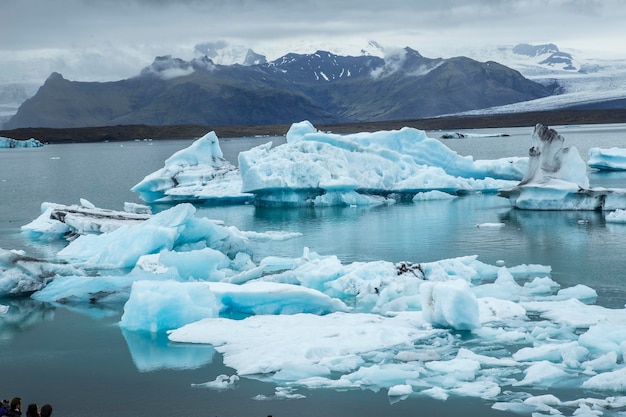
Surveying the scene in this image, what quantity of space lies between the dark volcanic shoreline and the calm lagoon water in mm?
67044

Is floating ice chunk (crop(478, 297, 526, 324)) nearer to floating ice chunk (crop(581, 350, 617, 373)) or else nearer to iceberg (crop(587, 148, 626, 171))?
floating ice chunk (crop(581, 350, 617, 373))

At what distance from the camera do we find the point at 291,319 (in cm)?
1162

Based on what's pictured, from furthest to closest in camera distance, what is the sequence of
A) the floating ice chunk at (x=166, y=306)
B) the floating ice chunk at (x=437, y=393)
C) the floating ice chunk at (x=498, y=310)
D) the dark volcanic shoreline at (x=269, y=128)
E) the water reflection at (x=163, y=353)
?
the dark volcanic shoreline at (x=269, y=128), the floating ice chunk at (x=166, y=306), the floating ice chunk at (x=498, y=310), the water reflection at (x=163, y=353), the floating ice chunk at (x=437, y=393)

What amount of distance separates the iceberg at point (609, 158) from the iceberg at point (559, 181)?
11.0 meters

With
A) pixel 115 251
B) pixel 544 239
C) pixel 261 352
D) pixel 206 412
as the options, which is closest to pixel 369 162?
pixel 544 239

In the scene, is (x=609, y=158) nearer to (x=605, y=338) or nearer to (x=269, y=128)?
(x=605, y=338)

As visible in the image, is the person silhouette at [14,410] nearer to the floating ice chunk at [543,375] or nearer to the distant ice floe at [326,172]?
the floating ice chunk at [543,375]

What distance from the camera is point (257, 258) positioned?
17453 millimetres

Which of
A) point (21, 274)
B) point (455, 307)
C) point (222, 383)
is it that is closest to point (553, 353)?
point (455, 307)

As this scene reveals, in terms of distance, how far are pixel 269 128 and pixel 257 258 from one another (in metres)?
89.1

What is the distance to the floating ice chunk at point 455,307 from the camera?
432 inches

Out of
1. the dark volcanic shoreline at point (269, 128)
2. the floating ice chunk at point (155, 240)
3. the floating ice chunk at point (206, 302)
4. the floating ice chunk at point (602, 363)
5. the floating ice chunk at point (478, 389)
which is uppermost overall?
the dark volcanic shoreline at point (269, 128)

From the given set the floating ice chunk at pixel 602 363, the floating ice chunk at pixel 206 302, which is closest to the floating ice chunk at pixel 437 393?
the floating ice chunk at pixel 602 363

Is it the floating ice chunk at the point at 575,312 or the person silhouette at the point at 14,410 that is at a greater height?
the person silhouette at the point at 14,410
